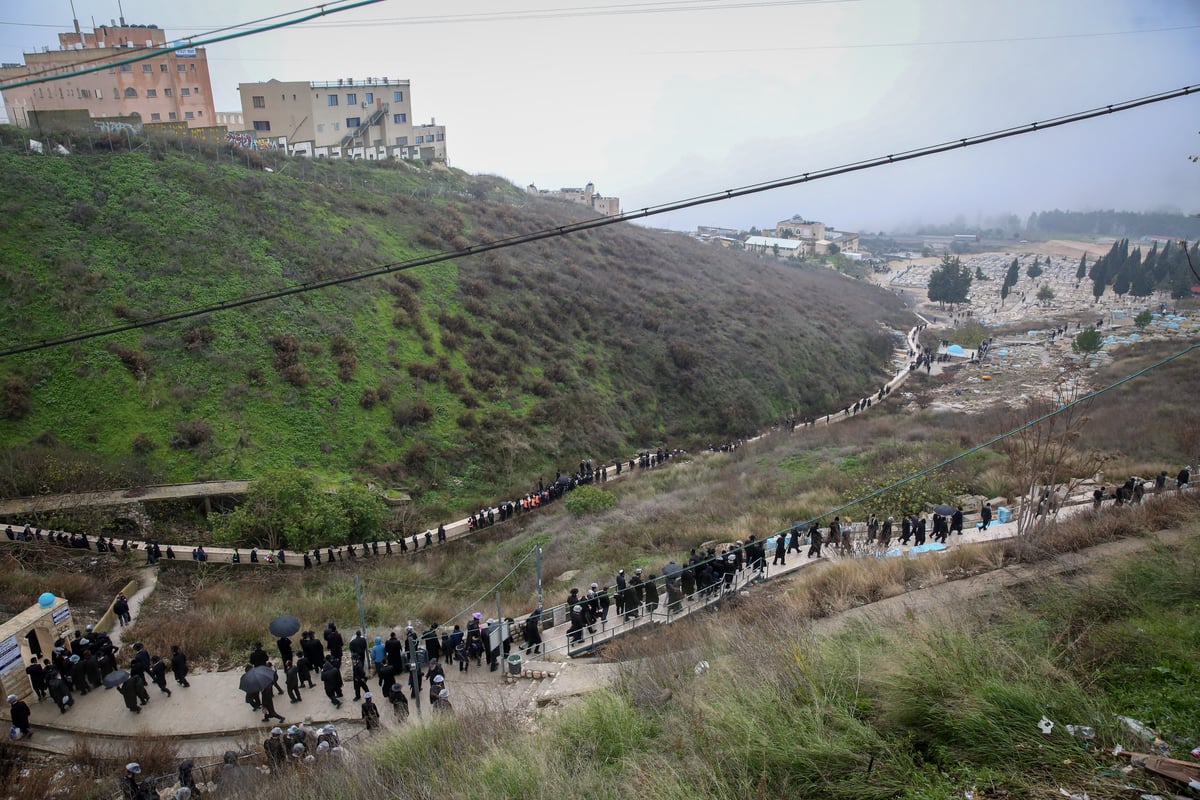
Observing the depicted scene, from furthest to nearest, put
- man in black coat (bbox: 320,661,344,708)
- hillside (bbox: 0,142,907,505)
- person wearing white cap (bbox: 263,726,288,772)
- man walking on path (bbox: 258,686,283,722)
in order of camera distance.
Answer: hillside (bbox: 0,142,907,505)
man in black coat (bbox: 320,661,344,708)
man walking on path (bbox: 258,686,283,722)
person wearing white cap (bbox: 263,726,288,772)

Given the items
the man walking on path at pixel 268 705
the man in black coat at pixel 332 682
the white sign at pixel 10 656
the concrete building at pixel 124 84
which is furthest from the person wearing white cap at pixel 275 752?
the concrete building at pixel 124 84

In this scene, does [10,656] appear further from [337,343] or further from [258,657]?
[337,343]

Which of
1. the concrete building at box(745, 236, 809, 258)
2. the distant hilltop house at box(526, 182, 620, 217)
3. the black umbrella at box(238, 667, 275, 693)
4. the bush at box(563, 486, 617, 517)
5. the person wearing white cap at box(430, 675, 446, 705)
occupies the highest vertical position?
the distant hilltop house at box(526, 182, 620, 217)

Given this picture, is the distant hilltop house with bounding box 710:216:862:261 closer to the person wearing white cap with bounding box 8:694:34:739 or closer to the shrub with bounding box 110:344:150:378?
the shrub with bounding box 110:344:150:378

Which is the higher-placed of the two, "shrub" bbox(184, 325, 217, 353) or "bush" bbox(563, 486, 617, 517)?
"shrub" bbox(184, 325, 217, 353)

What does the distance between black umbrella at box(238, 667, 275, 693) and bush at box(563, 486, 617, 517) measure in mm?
12514

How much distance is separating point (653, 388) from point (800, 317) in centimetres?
2053

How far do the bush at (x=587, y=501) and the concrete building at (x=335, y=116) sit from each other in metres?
41.7

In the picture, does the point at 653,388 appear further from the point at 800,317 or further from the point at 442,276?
the point at 800,317

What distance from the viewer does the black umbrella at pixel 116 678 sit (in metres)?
10.8

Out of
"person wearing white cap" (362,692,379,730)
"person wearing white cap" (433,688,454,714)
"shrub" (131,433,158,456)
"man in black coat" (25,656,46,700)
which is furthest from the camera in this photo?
"shrub" (131,433,158,456)

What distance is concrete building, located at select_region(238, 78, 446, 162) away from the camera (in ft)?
165

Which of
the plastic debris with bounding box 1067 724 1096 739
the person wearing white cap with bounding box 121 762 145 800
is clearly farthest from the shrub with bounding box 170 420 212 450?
the plastic debris with bounding box 1067 724 1096 739

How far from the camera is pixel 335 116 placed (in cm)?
5250
